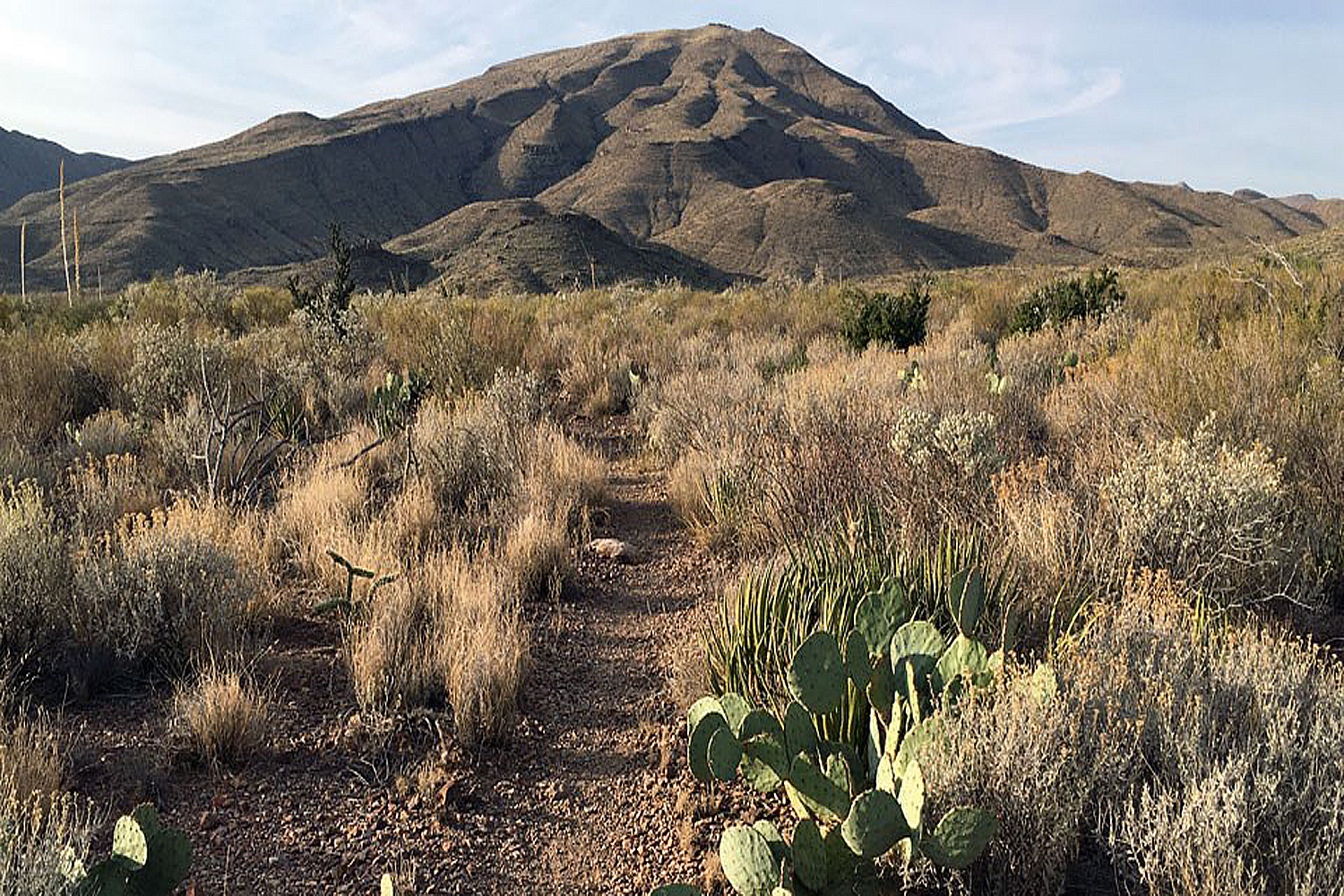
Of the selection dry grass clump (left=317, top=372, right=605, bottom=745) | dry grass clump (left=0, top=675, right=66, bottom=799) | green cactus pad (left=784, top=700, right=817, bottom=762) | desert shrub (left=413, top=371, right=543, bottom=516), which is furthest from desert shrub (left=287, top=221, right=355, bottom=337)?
green cactus pad (left=784, top=700, right=817, bottom=762)

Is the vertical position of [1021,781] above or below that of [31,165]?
below

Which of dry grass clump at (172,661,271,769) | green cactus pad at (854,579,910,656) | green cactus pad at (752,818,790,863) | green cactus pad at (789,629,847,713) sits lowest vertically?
dry grass clump at (172,661,271,769)

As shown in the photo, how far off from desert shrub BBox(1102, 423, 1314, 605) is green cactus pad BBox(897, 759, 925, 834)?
2.05 meters

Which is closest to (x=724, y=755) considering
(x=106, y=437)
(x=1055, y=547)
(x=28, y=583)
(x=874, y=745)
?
(x=874, y=745)

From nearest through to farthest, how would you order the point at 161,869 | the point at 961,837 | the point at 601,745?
the point at 961,837, the point at 161,869, the point at 601,745

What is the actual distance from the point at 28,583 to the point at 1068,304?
38.1ft

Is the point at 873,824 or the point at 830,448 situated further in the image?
the point at 830,448

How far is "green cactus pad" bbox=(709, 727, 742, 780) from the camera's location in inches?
99.1

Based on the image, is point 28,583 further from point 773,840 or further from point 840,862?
point 840,862

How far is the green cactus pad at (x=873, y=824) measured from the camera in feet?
6.54

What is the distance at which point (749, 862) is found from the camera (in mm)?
2059

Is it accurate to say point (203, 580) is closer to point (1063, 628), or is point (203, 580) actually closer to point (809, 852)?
point (809, 852)

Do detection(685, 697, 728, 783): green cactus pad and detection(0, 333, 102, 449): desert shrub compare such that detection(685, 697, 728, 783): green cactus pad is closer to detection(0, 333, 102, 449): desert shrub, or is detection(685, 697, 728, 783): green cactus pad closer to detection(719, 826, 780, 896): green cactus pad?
detection(719, 826, 780, 896): green cactus pad

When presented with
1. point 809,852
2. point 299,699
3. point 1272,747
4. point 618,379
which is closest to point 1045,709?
point 1272,747
